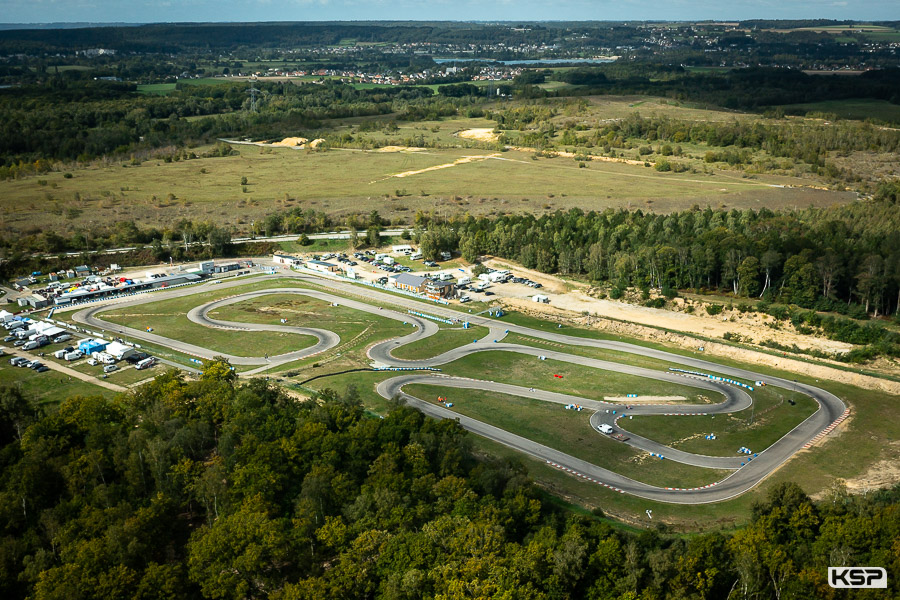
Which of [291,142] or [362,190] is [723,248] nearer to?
[362,190]

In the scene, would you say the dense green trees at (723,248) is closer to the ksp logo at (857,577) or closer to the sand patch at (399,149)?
the ksp logo at (857,577)

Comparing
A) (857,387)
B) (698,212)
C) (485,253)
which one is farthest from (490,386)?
(698,212)

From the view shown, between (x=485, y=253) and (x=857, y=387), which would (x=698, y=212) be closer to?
(x=485, y=253)

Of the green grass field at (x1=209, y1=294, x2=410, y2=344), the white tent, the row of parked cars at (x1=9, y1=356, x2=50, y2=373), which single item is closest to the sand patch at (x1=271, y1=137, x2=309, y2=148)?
the green grass field at (x1=209, y1=294, x2=410, y2=344)

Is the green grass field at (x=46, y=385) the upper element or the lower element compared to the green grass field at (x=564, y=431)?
upper

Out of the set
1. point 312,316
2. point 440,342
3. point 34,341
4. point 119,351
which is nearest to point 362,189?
point 312,316

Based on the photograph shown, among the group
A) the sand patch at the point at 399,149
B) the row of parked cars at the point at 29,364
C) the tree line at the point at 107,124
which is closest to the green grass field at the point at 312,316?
the row of parked cars at the point at 29,364

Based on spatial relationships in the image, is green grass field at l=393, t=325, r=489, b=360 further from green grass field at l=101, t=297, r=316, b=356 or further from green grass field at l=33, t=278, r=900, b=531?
green grass field at l=101, t=297, r=316, b=356
